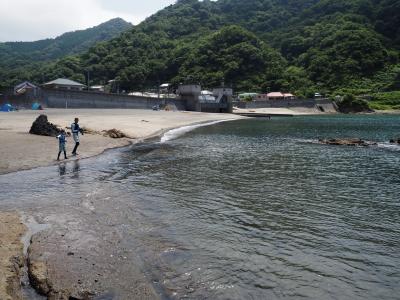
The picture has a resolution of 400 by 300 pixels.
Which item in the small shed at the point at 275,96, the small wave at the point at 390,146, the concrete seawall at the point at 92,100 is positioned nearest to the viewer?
the small wave at the point at 390,146

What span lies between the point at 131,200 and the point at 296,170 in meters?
10.7

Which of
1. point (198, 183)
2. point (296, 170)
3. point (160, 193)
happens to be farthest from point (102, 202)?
point (296, 170)

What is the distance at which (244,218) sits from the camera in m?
11.8

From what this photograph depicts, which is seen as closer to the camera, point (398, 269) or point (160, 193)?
point (398, 269)

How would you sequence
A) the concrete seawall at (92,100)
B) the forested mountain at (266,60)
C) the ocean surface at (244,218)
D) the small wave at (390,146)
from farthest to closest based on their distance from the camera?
1. the forested mountain at (266,60)
2. the concrete seawall at (92,100)
3. the small wave at (390,146)
4. the ocean surface at (244,218)

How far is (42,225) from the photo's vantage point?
10469 millimetres

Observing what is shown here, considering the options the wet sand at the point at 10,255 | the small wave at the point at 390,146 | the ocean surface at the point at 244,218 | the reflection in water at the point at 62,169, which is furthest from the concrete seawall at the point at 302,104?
the wet sand at the point at 10,255

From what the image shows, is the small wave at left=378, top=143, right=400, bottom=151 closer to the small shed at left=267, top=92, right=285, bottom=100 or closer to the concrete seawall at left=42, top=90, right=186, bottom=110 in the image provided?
the concrete seawall at left=42, top=90, right=186, bottom=110

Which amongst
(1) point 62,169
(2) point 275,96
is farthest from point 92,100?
(2) point 275,96

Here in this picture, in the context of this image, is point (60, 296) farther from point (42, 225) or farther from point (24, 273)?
point (42, 225)

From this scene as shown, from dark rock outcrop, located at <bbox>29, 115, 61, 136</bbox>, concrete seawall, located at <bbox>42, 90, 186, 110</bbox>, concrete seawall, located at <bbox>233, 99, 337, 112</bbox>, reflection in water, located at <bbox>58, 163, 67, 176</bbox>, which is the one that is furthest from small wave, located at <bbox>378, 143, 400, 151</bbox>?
concrete seawall, located at <bbox>233, 99, 337, 112</bbox>

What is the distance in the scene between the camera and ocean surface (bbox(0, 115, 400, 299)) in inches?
299

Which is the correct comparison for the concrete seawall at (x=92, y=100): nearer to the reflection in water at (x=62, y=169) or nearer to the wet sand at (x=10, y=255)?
the reflection in water at (x=62, y=169)

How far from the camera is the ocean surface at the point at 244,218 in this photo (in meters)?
7.61
